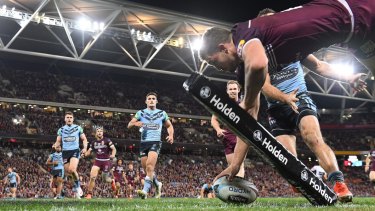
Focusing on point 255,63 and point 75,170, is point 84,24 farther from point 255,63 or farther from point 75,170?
point 255,63

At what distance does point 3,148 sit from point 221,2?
62.1 ft

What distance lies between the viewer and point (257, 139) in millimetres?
4633

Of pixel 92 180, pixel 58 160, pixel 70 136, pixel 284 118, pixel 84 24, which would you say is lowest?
pixel 92 180

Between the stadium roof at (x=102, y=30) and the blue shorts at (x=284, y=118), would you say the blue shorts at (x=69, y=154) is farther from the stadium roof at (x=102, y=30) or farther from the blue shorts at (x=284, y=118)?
the stadium roof at (x=102, y=30)

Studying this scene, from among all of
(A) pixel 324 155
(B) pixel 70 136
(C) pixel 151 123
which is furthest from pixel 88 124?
(A) pixel 324 155

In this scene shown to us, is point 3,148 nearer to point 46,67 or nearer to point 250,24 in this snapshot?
point 46,67

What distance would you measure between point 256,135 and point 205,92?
0.75m

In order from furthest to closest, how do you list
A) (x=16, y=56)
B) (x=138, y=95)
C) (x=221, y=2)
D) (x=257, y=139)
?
(x=138, y=95), (x=16, y=56), (x=221, y=2), (x=257, y=139)

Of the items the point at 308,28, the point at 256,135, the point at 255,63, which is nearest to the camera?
the point at 255,63

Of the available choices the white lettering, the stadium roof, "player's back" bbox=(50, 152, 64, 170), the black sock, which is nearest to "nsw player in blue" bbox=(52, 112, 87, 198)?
"player's back" bbox=(50, 152, 64, 170)

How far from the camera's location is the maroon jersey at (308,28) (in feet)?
12.9

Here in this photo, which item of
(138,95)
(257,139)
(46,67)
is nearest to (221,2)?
→ (138,95)

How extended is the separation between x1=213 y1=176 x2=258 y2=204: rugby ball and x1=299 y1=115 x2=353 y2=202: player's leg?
3.46 ft

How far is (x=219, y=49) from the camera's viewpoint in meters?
4.00
